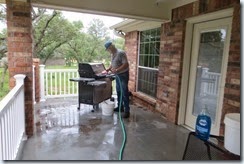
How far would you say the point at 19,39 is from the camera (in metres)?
2.97

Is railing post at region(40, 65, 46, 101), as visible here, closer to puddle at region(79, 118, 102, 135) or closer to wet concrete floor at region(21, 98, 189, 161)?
wet concrete floor at region(21, 98, 189, 161)

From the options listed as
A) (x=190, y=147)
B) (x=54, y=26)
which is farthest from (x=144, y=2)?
(x=54, y=26)

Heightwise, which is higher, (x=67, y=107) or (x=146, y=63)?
(x=146, y=63)

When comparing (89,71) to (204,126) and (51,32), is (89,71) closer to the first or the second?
(204,126)

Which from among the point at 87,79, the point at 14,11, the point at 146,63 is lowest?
the point at 87,79

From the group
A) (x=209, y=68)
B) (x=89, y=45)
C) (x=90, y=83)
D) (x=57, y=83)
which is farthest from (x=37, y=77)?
(x=89, y=45)

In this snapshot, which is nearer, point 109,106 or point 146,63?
point 109,106

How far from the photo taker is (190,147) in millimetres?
1979

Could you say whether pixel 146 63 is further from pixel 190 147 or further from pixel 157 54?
pixel 190 147

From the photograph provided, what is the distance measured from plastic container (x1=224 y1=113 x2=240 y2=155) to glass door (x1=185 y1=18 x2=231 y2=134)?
163 cm

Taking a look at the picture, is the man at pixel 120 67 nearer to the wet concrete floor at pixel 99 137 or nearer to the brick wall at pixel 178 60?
the wet concrete floor at pixel 99 137

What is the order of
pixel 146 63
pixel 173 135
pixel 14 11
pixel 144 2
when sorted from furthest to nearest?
pixel 146 63
pixel 144 2
pixel 173 135
pixel 14 11

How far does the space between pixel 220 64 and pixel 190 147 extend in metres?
1.79

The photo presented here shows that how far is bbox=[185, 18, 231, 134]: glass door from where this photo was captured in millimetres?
3150
